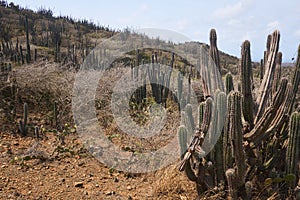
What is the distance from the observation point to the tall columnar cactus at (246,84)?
10.5 ft

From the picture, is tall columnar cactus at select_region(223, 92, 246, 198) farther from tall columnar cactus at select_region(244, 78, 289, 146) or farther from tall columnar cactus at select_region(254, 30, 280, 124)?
tall columnar cactus at select_region(254, 30, 280, 124)

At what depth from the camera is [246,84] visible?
10.6 ft

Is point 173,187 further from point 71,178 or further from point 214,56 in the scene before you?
point 214,56

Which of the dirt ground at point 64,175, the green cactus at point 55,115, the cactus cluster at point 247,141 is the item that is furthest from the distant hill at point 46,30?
the cactus cluster at point 247,141

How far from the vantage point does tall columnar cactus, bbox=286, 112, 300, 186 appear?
9.23 feet

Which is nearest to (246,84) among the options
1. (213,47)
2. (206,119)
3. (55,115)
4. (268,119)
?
(268,119)

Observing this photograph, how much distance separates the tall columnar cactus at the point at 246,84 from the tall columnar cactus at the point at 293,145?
46 cm

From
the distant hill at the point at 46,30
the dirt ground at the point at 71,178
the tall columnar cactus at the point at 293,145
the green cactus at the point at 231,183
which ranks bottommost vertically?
the dirt ground at the point at 71,178

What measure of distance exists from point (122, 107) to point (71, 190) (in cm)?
399

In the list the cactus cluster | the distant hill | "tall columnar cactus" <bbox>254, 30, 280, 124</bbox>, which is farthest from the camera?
the distant hill

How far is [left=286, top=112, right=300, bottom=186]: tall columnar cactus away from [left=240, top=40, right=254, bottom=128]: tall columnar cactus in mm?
462

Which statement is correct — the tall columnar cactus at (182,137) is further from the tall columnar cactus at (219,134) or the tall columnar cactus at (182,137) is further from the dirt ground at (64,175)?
→ the dirt ground at (64,175)

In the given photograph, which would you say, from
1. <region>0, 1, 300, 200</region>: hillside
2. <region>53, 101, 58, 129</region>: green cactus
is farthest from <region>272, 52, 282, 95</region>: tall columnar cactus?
<region>53, 101, 58, 129</region>: green cactus

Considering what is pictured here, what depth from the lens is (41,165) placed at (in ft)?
14.4
